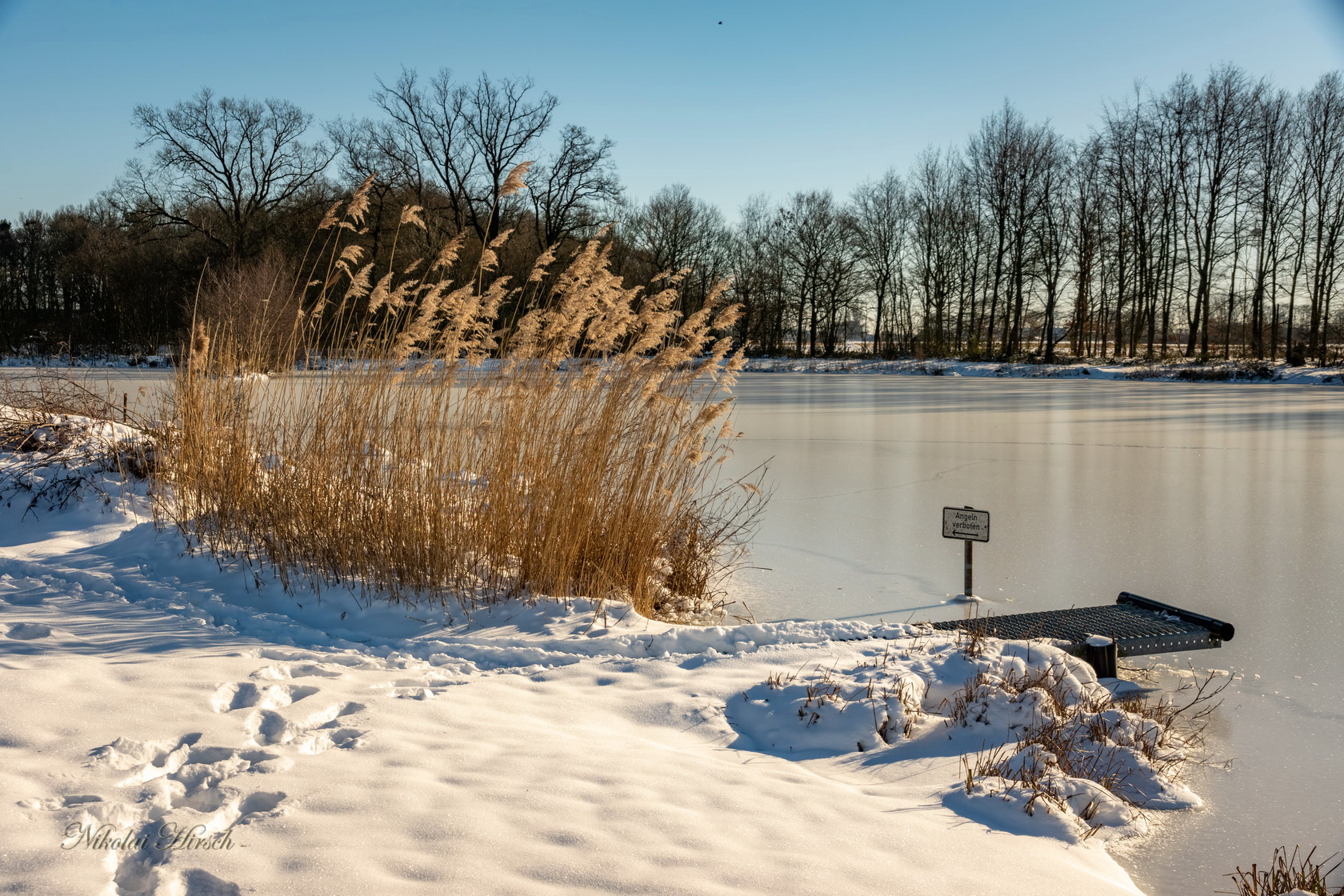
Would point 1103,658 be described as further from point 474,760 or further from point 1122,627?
point 474,760

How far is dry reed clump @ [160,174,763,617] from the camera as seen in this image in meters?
4.21

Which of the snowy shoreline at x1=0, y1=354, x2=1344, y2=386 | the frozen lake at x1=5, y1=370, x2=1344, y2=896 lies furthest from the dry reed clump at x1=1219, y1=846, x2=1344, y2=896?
the snowy shoreline at x1=0, y1=354, x2=1344, y2=386

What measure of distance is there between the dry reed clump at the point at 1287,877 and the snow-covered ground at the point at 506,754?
11.0 inches

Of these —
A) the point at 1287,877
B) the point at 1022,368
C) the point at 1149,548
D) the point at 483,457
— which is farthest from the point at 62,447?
the point at 1022,368

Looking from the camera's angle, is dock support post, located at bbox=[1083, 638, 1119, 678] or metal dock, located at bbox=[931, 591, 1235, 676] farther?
metal dock, located at bbox=[931, 591, 1235, 676]

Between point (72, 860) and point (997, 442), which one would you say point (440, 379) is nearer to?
point (72, 860)

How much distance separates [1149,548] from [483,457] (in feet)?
14.0

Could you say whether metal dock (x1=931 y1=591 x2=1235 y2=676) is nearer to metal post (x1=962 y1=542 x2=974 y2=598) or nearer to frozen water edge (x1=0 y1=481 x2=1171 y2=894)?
frozen water edge (x1=0 y1=481 x2=1171 y2=894)

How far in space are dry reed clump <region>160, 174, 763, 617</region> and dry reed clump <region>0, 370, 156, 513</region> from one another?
133 centimetres

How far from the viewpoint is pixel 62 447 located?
20.1 ft

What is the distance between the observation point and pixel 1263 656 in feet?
12.3

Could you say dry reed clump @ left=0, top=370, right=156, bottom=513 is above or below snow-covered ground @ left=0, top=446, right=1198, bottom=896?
above

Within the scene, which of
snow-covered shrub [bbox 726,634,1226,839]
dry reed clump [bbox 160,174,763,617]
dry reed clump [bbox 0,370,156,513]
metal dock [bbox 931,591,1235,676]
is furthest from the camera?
dry reed clump [bbox 0,370,156,513]

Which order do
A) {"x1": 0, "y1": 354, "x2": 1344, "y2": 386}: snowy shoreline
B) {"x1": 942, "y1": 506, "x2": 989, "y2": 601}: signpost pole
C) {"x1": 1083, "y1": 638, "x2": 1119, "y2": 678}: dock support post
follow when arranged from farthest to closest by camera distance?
1. {"x1": 0, "y1": 354, "x2": 1344, "y2": 386}: snowy shoreline
2. {"x1": 942, "y1": 506, "x2": 989, "y2": 601}: signpost pole
3. {"x1": 1083, "y1": 638, "x2": 1119, "y2": 678}: dock support post
